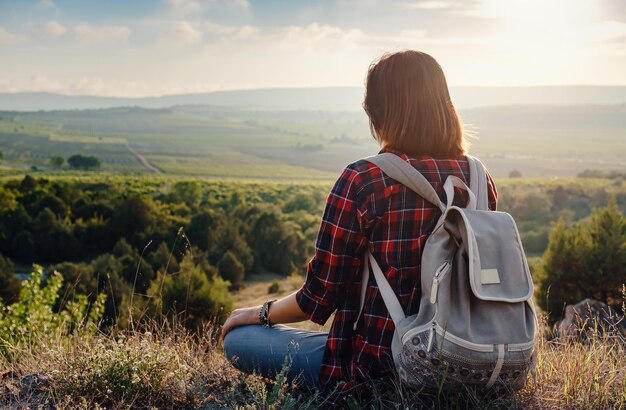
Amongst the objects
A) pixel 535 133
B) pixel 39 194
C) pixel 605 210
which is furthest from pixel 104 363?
pixel 535 133

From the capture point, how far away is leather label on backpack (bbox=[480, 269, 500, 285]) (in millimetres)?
2076

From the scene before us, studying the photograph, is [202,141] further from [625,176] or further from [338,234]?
[338,234]

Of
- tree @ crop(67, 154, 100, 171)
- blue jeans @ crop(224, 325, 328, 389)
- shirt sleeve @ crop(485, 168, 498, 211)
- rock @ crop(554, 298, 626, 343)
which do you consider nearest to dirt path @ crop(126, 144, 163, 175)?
tree @ crop(67, 154, 100, 171)

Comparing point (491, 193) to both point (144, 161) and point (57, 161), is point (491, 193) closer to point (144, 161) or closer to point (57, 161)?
point (57, 161)

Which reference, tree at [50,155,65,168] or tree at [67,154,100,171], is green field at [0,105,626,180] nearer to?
tree at [50,155,65,168]

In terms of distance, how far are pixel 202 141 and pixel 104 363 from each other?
172947 mm

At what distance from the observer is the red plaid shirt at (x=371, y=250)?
221 cm

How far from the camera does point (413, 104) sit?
2.31m

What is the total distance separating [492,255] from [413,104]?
60 centimetres

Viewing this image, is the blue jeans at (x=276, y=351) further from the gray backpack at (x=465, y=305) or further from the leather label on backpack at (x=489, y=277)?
the leather label on backpack at (x=489, y=277)

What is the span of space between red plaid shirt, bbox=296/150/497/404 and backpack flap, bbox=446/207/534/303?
158 mm

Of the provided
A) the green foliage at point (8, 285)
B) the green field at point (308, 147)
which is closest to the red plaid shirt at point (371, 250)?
the green foliage at point (8, 285)

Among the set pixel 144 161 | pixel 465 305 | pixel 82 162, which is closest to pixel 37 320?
pixel 465 305

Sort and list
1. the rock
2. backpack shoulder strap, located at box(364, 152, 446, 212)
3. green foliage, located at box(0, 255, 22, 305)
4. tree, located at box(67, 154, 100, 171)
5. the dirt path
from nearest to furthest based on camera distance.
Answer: backpack shoulder strap, located at box(364, 152, 446, 212) → the rock → green foliage, located at box(0, 255, 22, 305) → tree, located at box(67, 154, 100, 171) → the dirt path
